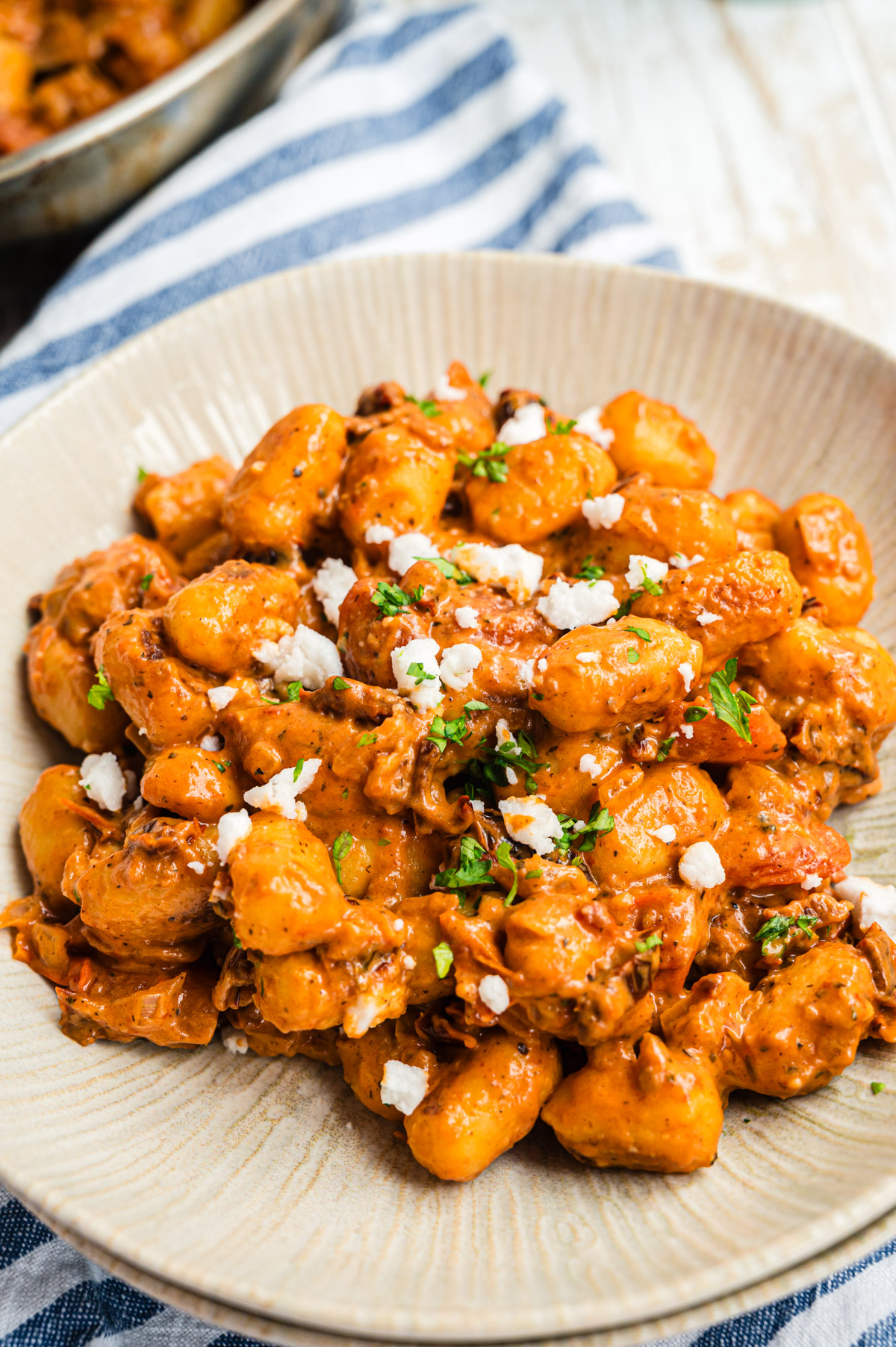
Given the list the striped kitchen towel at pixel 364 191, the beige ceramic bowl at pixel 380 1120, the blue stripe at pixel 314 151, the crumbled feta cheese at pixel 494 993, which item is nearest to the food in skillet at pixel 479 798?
the crumbled feta cheese at pixel 494 993

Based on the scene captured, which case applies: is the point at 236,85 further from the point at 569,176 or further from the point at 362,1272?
the point at 362,1272

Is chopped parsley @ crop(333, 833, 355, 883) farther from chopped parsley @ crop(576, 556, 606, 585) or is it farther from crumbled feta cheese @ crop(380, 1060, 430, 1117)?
chopped parsley @ crop(576, 556, 606, 585)

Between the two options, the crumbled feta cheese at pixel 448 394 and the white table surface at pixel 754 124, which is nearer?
the crumbled feta cheese at pixel 448 394

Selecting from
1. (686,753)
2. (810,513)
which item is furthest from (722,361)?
(686,753)

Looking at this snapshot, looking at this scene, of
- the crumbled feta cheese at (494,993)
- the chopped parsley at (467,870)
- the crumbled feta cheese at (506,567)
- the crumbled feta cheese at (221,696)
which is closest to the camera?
the crumbled feta cheese at (494,993)

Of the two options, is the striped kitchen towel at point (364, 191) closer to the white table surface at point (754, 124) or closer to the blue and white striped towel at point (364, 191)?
the blue and white striped towel at point (364, 191)

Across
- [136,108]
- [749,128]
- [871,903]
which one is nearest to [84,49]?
[136,108]

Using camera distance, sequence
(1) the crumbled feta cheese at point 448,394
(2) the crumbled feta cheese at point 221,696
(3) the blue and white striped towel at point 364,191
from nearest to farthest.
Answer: (2) the crumbled feta cheese at point 221,696 → (1) the crumbled feta cheese at point 448,394 → (3) the blue and white striped towel at point 364,191
